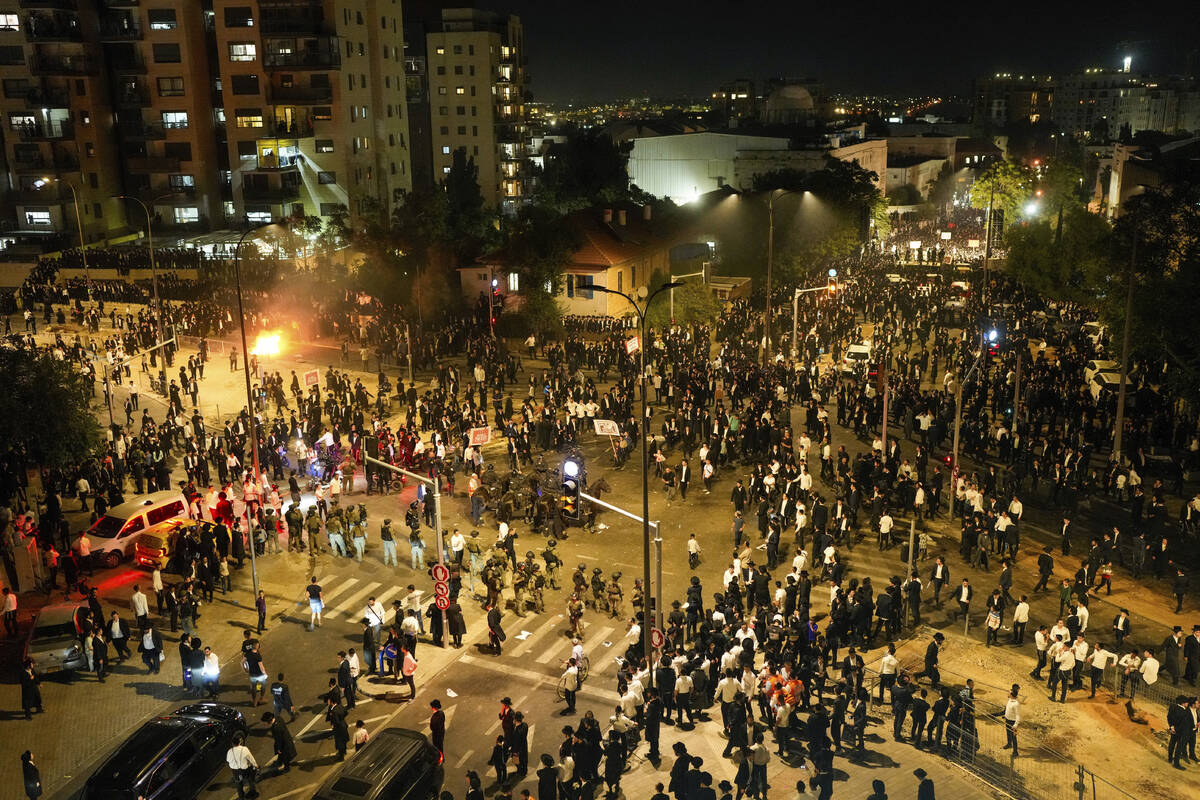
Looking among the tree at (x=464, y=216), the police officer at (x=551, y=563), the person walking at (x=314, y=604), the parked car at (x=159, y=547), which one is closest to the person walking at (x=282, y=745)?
the person walking at (x=314, y=604)

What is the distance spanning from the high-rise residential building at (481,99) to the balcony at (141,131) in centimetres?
2684

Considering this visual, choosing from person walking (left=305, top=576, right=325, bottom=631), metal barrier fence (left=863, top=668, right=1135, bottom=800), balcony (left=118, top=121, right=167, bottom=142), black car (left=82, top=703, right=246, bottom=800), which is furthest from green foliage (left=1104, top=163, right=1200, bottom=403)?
balcony (left=118, top=121, right=167, bottom=142)

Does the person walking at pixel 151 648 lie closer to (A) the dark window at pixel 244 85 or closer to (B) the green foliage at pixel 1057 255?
(B) the green foliage at pixel 1057 255

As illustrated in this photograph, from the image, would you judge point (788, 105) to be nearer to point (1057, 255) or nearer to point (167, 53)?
point (1057, 255)

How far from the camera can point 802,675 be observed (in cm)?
1798

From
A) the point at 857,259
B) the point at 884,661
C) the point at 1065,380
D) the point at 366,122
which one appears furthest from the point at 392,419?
the point at 857,259

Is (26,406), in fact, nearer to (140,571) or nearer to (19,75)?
(140,571)

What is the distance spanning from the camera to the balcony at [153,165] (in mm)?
65938

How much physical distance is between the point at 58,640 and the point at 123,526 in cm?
505

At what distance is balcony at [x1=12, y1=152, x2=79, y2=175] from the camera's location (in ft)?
212

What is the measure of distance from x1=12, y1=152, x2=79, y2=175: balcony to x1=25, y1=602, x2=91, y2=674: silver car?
181 ft

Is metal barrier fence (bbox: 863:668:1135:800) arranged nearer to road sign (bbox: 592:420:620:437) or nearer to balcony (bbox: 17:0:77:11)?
road sign (bbox: 592:420:620:437)

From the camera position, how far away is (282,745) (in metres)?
16.6

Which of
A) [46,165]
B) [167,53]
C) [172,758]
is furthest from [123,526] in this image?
[46,165]
